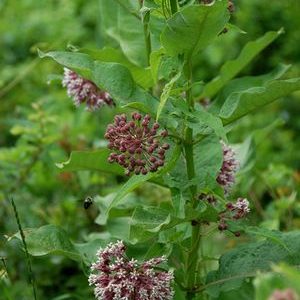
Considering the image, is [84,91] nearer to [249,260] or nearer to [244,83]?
[244,83]

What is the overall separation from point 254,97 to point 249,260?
52 centimetres

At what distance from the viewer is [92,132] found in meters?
4.06

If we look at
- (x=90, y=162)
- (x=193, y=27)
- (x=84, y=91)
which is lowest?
(x=90, y=162)

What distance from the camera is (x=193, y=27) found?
193 cm

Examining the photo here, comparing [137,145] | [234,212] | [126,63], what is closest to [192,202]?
[234,212]

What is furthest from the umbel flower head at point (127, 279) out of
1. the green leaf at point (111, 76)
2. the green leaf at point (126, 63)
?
the green leaf at point (126, 63)

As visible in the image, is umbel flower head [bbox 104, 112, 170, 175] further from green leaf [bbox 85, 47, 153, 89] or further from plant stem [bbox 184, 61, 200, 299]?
green leaf [bbox 85, 47, 153, 89]

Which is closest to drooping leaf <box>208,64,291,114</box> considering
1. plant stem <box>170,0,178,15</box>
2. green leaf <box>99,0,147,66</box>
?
green leaf <box>99,0,147,66</box>

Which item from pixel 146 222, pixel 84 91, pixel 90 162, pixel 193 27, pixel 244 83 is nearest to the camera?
pixel 193 27

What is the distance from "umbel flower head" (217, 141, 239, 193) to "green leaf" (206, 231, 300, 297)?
201mm

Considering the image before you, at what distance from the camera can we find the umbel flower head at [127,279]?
1.98m

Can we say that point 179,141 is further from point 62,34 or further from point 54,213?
point 62,34

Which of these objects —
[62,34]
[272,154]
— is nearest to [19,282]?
[272,154]

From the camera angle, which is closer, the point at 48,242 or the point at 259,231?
the point at 259,231
